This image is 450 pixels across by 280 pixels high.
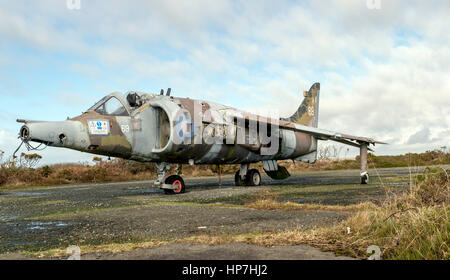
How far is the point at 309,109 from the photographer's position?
18.9 meters

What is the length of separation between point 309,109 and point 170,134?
1075cm

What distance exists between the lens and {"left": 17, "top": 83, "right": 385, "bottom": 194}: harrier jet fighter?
9.27 metres

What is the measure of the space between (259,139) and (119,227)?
9.37m

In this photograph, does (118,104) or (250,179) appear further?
(250,179)

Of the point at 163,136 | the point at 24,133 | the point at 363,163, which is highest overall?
the point at 163,136

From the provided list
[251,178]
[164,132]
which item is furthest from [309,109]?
[164,132]

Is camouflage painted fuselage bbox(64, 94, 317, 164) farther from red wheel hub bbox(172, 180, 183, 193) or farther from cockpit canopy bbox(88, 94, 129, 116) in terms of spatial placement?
red wheel hub bbox(172, 180, 183, 193)

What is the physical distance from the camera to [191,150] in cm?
1123

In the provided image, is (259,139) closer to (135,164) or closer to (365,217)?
(365,217)

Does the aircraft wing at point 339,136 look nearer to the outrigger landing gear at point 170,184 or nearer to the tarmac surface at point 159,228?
the outrigger landing gear at point 170,184

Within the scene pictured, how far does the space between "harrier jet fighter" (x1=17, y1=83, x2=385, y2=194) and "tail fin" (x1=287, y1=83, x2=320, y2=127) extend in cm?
382

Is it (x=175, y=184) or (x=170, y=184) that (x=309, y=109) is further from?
(x=170, y=184)

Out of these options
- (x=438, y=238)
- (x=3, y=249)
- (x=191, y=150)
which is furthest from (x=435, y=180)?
(x=191, y=150)

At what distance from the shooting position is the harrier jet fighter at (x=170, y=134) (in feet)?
30.4
